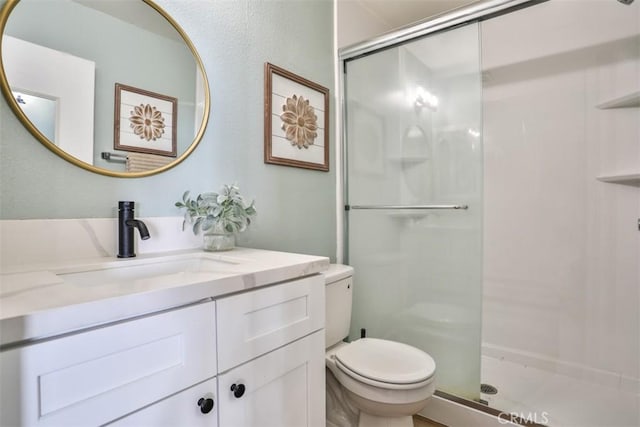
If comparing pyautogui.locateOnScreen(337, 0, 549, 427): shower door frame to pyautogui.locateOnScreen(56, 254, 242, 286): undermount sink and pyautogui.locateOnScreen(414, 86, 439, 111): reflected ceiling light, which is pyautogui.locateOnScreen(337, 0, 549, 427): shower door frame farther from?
pyautogui.locateOnScreen(56, 254, 242, 286): undermount sink

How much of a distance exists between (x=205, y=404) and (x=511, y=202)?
222 centimetres

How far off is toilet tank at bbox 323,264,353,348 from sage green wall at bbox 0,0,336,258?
0.30 metres

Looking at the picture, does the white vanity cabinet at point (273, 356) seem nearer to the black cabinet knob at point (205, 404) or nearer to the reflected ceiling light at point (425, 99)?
the black cabinet knob at point (205, 404)

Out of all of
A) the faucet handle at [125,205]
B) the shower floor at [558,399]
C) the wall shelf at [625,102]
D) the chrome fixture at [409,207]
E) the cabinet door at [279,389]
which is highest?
the wall shelf at [625,102]

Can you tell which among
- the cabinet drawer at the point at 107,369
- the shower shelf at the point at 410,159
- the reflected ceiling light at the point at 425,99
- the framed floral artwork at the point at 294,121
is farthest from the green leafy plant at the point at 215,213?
the reflected ceiling light at the point at 425,99

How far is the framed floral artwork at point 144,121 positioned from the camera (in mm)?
1041

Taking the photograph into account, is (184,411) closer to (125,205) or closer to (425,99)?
(125,205)

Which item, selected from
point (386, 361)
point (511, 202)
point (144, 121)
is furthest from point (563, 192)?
point (144, 121)

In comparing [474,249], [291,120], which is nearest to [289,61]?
[291,120]

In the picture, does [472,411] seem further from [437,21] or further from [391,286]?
[437,21]

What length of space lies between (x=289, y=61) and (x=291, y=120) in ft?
0.99

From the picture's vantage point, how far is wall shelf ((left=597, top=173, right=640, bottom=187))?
65.6 inches

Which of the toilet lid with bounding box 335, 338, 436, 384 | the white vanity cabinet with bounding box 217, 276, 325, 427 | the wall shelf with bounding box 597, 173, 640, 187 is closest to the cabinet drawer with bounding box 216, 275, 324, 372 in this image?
the white vanity cabinet with bounding box 217, 276, 325, 427

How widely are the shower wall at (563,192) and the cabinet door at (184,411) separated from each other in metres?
2.13
